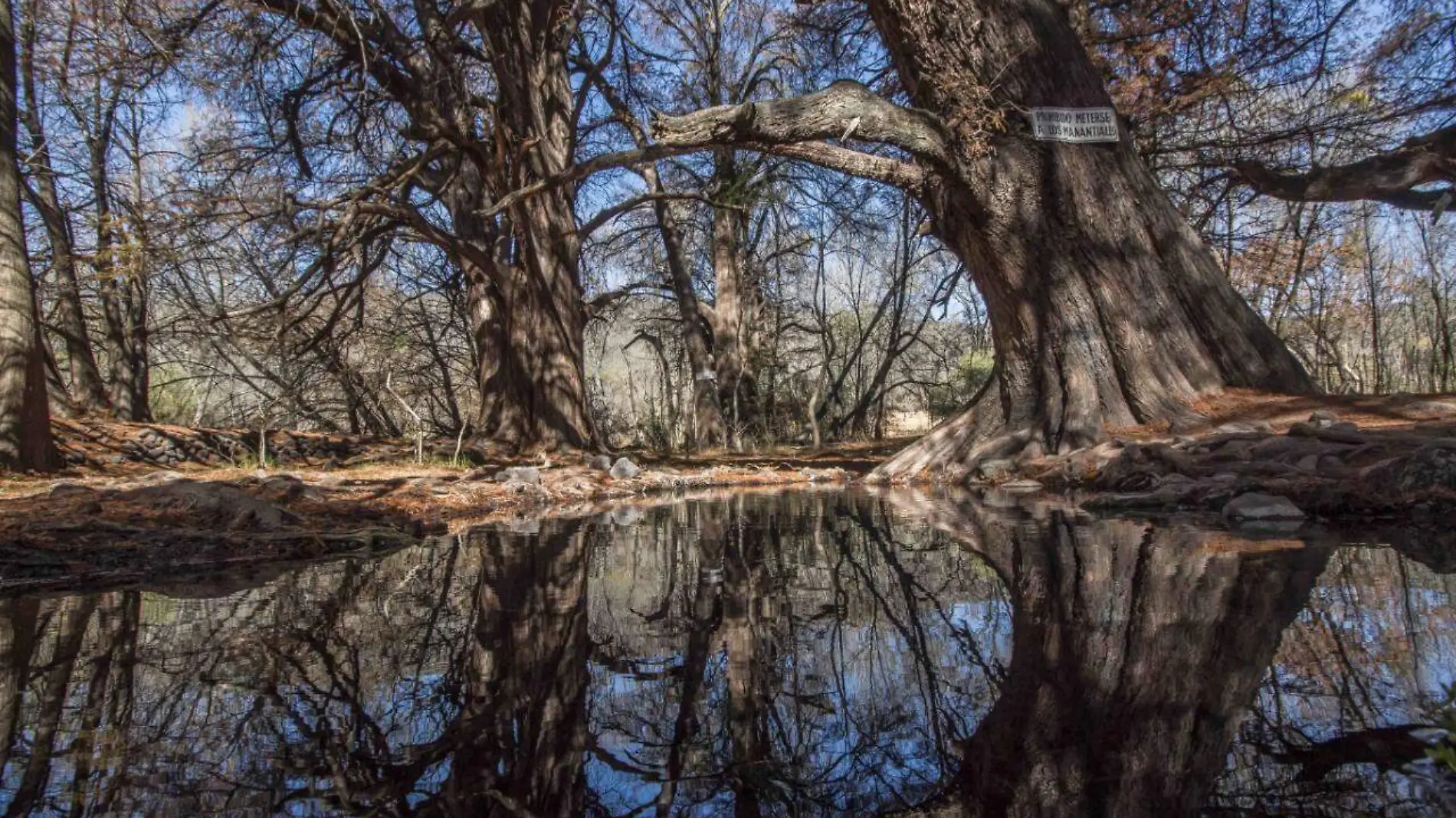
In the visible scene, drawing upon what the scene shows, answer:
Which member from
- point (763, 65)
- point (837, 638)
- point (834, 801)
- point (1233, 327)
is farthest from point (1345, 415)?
point (763, 65)

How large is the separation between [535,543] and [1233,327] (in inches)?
212

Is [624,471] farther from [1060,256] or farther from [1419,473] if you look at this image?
[1419,473]

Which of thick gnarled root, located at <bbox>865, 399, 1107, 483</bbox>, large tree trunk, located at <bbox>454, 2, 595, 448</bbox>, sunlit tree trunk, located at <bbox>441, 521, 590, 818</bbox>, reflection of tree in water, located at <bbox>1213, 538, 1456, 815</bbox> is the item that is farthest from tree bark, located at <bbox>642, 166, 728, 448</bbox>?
reflection of tree in water, located at <bbox>1213, 538, 1456, 815</bbox>

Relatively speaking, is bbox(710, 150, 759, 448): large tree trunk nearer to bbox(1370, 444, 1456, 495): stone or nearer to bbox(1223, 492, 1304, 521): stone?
bbox(1223, 492, 1304, 521): stone

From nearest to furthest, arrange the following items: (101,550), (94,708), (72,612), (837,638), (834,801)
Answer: (834,801) < (94,708) < (837,638) < (72,612) < (101,550)

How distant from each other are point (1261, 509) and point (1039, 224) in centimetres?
323

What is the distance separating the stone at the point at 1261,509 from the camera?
297 centimetres

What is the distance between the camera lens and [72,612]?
1922mm

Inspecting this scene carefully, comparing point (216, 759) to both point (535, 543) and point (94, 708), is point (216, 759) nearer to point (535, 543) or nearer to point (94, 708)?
point (94, 708)

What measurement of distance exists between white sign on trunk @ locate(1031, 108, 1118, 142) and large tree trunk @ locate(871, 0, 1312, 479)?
0.31 ft

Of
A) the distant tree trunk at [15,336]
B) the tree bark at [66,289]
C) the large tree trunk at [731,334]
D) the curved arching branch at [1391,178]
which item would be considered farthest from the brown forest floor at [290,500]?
the large tree trunk at [731,334]

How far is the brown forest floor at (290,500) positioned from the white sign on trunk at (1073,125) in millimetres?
2173

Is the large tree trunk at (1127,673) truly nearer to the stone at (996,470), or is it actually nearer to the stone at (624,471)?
the stone at (996,470)

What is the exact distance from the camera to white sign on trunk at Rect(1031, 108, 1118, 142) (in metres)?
5.70
